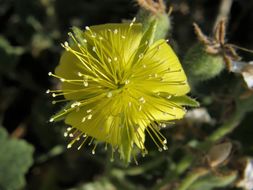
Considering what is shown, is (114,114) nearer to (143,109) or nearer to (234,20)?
(143,109)

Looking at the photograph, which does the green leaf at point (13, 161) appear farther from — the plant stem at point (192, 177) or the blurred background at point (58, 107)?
the plant stem at point (192, 177)

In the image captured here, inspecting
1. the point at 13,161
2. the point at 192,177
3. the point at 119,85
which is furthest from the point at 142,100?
the point at 13,161

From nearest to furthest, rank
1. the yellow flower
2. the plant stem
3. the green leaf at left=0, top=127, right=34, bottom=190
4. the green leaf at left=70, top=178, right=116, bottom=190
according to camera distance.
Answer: the yellow flower
the plant stem
the green leaf at left=0, top=127, right=34, bottom=190
the green leaf at left=70, top=178, right=116, bottom=190

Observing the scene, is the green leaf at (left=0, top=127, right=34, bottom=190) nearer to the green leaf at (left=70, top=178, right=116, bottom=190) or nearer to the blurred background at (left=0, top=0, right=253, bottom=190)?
the blurred background at (left=0, top=0, right=253, bottom=190)

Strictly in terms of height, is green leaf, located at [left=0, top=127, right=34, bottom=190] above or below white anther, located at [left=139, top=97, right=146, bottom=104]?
below

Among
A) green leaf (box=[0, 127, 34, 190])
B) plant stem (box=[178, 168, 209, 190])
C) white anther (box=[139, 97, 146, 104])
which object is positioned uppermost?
white anther (box=[139, 97, 146, 104])

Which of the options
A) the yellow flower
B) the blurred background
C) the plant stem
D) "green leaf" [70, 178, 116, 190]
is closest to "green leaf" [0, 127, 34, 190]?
the blurred background

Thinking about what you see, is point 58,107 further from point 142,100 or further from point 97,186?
point 142,100

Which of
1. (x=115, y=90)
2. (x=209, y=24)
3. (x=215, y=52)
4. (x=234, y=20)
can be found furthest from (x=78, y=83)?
(x=234, y=20)
